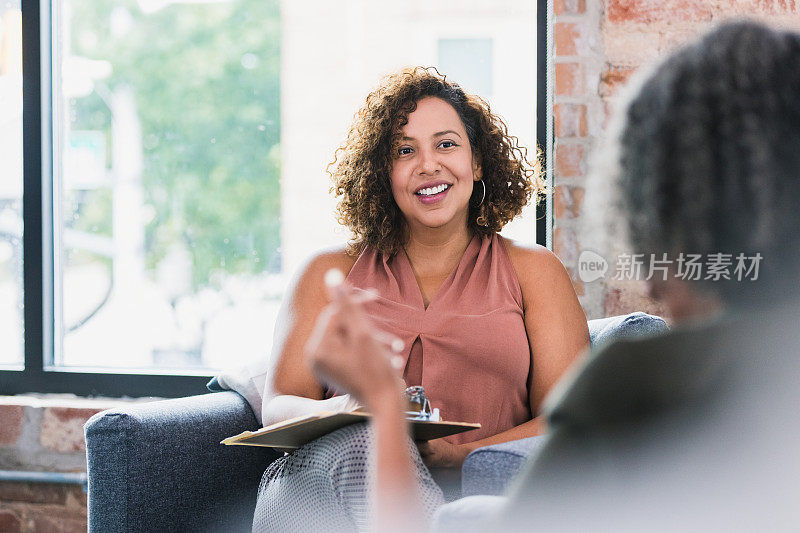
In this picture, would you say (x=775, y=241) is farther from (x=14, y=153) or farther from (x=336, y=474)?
(x=14, y=153)

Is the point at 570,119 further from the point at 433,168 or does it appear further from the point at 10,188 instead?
the point at 10,188

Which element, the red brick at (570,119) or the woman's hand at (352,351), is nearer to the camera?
the woman's hand at (352,351)

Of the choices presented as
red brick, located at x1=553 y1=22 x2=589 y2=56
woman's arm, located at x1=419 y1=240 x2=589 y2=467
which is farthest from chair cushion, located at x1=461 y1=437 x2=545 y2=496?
red brick, located at x1=553 y1=22 x2=589 y2=56

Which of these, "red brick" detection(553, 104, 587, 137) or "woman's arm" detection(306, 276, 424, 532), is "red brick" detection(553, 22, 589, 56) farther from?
"woman's arm" detection(306, 276, 424, 532)

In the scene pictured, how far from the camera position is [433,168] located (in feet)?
5.99

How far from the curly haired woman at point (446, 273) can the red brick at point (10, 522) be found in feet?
3.80

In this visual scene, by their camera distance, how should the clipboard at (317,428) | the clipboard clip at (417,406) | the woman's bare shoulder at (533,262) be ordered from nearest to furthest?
the clipboard at (317,428) < the clipboard clip at (417,406) < the woman's bare shoulder at (533,262)

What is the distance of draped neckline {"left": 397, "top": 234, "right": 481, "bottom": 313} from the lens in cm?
178

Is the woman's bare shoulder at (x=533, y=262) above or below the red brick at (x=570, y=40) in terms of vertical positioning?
below

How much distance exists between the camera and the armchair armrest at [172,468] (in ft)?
4.62

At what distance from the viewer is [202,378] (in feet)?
7.73

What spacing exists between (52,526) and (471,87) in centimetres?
179

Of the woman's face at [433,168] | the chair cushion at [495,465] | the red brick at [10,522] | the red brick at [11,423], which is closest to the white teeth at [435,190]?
the woman's face at [433,168]

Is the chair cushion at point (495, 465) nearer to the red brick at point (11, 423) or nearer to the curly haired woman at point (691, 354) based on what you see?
the curly haired woman at point (691, 354)
